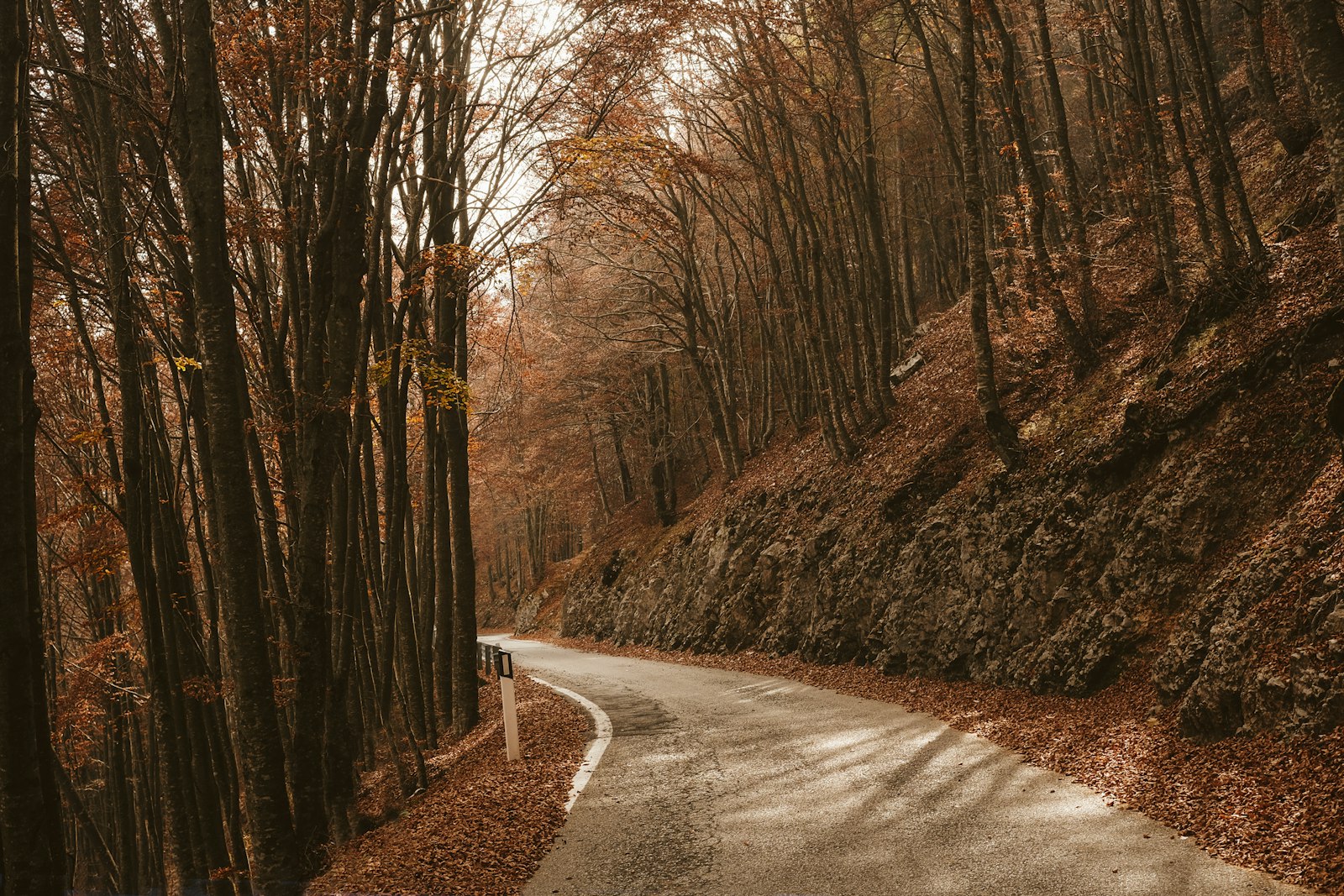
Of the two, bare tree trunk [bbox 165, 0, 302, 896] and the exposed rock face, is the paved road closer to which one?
the exposed rock face

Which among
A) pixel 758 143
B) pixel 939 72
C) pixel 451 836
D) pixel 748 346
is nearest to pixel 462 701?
pixel 451 836

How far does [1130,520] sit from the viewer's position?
10.1m

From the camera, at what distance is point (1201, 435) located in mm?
9695

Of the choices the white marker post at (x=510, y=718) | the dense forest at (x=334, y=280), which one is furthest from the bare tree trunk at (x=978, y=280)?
the white marker post at (x=510, y=718)

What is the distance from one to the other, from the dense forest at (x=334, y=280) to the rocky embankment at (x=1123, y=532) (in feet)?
2.36

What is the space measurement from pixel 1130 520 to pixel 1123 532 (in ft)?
0.54

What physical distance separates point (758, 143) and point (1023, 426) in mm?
9619

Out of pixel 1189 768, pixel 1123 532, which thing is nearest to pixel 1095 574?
→ pixel 1123 532

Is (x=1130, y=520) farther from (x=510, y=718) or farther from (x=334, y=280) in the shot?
(x=334, y=280)

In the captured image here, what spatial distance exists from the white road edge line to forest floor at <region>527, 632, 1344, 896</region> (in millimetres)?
3848

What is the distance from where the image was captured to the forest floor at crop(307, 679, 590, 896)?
6051 mm

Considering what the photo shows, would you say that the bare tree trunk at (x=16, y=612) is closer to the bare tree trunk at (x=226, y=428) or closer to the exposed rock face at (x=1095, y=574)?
the bare tree trunk at (x=226, y=428)

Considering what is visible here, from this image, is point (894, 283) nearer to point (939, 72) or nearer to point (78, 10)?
point (939, 72)

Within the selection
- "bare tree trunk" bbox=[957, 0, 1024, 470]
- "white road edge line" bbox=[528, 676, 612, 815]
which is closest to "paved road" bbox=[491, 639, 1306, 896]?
"white road edge line" bbox=[528, 676, 612, 815]
